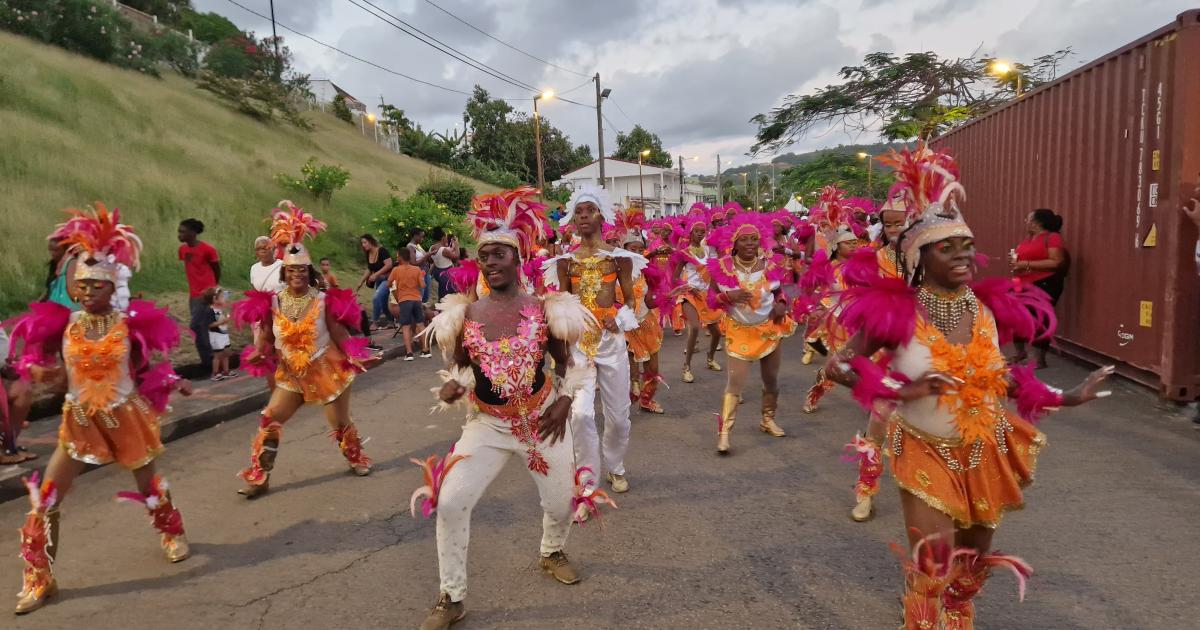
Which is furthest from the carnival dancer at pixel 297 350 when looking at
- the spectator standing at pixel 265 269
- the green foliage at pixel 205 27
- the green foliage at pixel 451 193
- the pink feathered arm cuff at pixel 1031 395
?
the green foliage at pixel 205 27

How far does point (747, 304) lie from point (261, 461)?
12.9 feet

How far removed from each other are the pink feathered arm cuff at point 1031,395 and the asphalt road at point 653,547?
3.56 feet

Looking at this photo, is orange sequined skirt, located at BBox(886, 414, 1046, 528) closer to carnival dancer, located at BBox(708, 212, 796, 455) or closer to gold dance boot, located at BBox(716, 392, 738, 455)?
carnival dancer, located at BBox(708, 212, 796, 455)

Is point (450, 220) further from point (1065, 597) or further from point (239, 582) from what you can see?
point (1065, 597)

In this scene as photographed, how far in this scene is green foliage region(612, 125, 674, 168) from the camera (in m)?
85.1

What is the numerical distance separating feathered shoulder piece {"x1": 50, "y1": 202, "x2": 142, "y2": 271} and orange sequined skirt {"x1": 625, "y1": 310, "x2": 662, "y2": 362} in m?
4.59

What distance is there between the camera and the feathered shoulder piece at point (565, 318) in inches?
137

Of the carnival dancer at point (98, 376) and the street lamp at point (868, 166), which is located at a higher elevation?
the street lamp at point (868, 166)

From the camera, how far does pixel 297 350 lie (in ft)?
17.6

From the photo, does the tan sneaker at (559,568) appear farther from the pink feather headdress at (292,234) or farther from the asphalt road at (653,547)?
the pink feather headdress at (292,234)

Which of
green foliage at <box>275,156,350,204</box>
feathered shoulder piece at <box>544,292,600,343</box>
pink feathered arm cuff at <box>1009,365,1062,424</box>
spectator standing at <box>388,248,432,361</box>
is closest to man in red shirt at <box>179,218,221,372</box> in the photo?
spectator standing at <box>388,248,432,361</box>

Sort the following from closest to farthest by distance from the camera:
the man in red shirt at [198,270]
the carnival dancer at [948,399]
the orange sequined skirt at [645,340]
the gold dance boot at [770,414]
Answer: the carnival dancer at [948,399], the gold dance boot at [770,414], the orange sequined skirt at [645,340], the man in red shirt at [198,270]

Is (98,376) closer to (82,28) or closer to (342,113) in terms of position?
(82,28)

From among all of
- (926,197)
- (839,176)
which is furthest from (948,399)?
(839,176)
